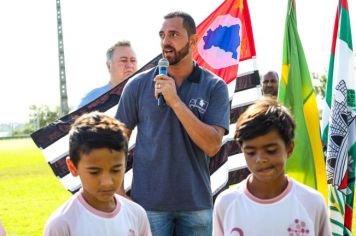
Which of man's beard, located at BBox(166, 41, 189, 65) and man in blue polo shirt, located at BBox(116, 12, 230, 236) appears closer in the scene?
man in blue polo shirt, located at BBox(116, 12, 230, 236)

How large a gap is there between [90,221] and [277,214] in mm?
934

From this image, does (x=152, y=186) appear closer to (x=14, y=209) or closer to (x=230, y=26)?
(x=230, y=26)

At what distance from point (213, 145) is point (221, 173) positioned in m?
0.86

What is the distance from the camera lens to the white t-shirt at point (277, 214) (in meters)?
3.52

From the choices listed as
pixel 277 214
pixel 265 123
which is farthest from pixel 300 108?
pixel 277 214

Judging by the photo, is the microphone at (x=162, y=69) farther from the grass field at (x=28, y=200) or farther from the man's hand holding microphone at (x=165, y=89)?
the grass field at (x=28, y=200)

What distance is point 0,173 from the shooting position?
25156 millimetres

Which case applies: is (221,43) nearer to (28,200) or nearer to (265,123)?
(265,123)

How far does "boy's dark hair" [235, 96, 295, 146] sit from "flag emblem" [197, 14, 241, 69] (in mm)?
2025

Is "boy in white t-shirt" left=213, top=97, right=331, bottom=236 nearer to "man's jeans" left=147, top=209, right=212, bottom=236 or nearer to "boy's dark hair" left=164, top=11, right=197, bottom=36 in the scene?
"man's jeans" left=147, top=209, right=212, bottom=236

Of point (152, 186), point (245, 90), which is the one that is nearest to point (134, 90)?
point (152, 186)

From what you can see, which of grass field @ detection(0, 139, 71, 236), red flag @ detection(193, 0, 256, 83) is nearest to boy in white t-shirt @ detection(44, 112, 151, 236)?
red flag @ detection(193, 0, 256, 83)

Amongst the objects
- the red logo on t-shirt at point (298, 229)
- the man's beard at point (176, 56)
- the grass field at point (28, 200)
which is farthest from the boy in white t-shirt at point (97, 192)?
the grass field at point (28, 200)

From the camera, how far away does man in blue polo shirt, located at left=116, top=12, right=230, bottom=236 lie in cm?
434
